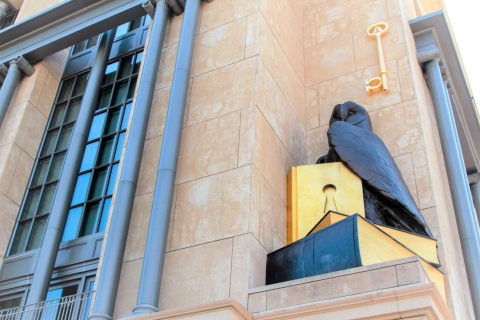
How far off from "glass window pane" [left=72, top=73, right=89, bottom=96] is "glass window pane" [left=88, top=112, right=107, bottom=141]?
5.48ft

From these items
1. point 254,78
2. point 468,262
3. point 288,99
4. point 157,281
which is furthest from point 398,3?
point 157,281

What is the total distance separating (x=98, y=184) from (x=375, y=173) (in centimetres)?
716

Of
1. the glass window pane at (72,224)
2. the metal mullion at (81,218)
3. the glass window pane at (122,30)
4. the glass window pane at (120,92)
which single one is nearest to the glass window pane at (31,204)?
the glass window pane at (72,224)

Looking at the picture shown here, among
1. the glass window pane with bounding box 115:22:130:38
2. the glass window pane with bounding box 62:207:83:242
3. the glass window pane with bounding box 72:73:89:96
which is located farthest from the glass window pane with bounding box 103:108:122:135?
the glass window pane with bounding box 115:22:130:38

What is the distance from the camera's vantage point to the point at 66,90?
61.6 ft

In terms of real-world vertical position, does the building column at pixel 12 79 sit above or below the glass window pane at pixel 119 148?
above

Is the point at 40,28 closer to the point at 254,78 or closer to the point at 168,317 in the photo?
the point at 254,78

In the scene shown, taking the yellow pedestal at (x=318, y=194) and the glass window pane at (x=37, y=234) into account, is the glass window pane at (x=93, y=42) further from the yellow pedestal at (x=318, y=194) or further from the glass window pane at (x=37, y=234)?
the yellow pedestal at (x=318, y=194)

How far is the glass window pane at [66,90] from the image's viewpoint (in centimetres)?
1855

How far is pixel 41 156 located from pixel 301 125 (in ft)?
24.6

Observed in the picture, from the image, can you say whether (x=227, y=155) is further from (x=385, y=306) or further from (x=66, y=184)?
(x=66, y=184)

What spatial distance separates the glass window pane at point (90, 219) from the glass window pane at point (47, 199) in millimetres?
1559

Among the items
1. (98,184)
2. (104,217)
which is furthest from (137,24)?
(104,217)

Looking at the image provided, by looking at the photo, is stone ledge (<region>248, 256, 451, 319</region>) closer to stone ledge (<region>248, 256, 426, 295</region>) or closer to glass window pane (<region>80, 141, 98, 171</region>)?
stone ledge (<region>248, 256, 426, 295</region>)
